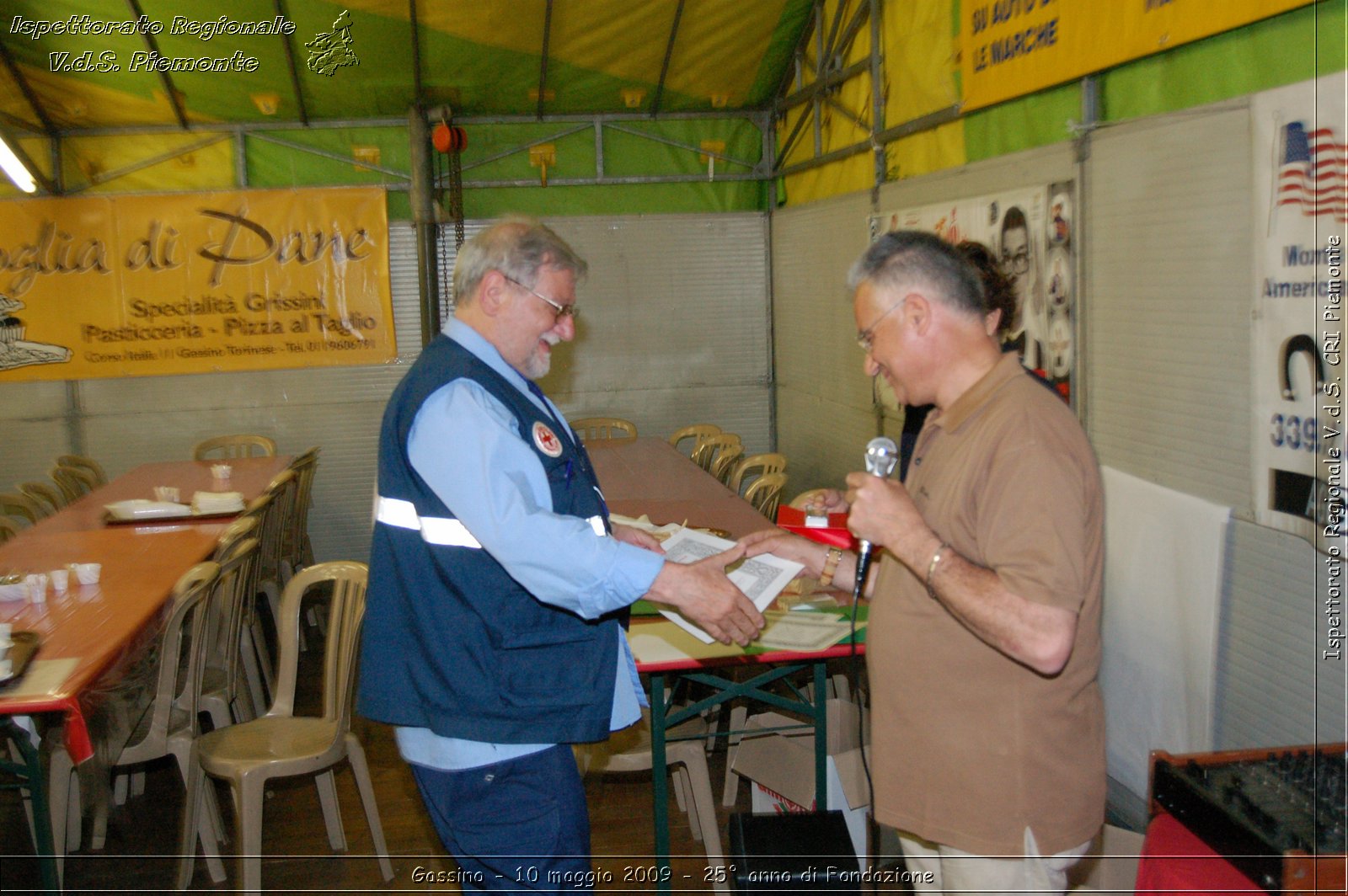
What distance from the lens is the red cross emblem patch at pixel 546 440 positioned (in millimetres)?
2031

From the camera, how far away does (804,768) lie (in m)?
3.18

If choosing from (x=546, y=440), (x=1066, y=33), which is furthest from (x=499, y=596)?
(x=1066, y=33)

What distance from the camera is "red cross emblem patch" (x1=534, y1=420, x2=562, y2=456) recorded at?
203cm

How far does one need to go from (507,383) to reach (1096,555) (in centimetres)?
113

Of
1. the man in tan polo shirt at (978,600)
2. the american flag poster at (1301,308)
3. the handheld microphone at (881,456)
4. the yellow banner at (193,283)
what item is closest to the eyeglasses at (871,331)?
the man in tan polo shirt at (978,600)

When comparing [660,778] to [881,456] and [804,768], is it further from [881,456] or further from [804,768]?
[881,456]

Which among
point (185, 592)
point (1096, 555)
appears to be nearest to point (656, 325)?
point (185, 592)

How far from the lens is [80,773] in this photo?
11.8 feet

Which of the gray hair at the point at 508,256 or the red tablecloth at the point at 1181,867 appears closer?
the red tablecloth at the point at 1181,867

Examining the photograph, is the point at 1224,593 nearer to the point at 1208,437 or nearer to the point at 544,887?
the point at 1208,437

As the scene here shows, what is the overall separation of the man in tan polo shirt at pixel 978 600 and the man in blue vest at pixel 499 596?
472mm

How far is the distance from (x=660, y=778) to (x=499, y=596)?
1.09 m

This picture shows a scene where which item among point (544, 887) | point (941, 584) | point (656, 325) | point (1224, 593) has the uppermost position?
point (656, 325)

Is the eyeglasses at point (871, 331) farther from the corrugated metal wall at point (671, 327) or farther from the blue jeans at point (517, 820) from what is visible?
the corrugated metal wall at point (671, 327)
